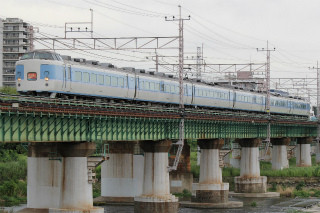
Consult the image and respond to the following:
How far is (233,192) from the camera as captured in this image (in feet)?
329

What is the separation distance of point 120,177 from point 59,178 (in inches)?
916

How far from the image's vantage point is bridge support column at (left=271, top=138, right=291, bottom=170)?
385 ft

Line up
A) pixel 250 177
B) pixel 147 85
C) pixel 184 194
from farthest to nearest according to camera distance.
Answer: pixel 250 177 < pixel 184 194 < pixel 147 85

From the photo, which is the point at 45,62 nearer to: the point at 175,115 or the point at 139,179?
the point at 175,115

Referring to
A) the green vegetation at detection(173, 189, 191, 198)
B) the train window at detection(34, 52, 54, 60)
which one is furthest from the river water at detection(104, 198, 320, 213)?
the train window at detection(34, 52, 54, 60)

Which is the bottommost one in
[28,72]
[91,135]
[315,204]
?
[315,204]

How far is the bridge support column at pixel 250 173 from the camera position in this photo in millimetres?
98562

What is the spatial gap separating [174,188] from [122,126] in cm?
3756

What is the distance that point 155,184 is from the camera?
Result: 7031cm

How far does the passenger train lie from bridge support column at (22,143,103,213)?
14.6 ft

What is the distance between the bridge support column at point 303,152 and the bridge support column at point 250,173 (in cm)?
2931

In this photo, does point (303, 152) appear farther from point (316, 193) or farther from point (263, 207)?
point (263, 207)

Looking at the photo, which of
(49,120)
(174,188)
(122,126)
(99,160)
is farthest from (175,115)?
(174,188)

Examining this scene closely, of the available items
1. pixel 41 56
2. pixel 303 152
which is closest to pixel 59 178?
pixel 41 56
